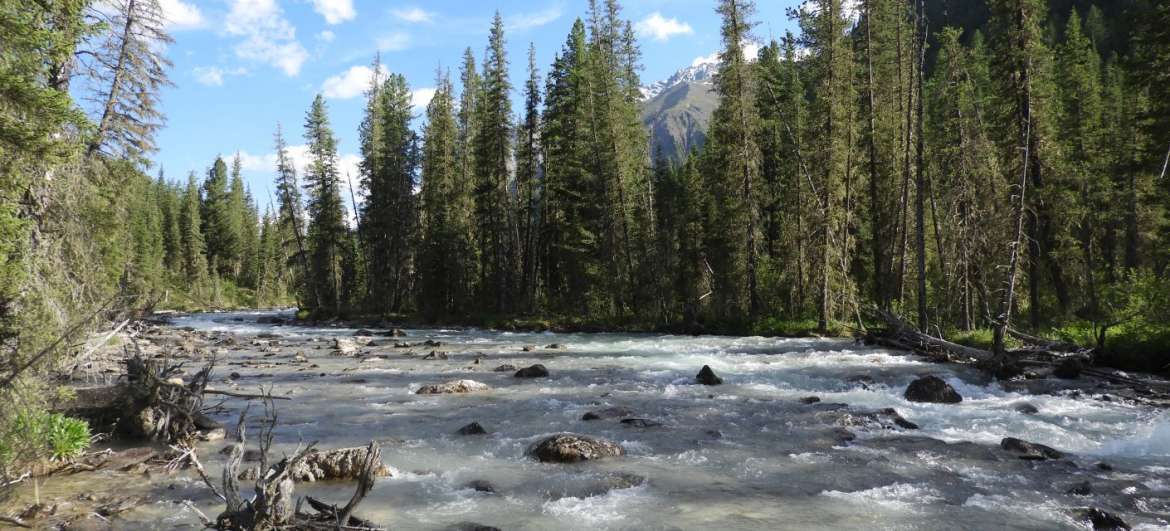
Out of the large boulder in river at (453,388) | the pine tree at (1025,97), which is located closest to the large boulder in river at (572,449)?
the large boulder in river at (453,388)

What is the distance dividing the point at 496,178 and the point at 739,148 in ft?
65.2

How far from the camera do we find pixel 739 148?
95.3ft

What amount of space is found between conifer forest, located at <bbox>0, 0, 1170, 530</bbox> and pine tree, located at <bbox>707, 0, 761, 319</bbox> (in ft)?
0.57

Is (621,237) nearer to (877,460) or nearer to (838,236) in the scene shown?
(838,236)

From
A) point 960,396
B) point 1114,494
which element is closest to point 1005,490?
point 1114,494

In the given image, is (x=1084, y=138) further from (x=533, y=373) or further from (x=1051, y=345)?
(x=533, y=373)

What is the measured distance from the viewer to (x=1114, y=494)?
25.8ft

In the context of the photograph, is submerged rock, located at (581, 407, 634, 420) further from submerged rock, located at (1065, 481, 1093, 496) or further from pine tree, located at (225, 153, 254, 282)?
pine tree, located at (225, 153, 254, 282)

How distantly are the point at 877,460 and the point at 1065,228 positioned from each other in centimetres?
2499

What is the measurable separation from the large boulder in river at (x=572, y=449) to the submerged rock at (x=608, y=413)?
2.26m

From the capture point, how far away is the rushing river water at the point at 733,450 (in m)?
7.43

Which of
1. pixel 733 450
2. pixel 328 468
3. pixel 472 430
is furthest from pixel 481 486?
pixel 733 450

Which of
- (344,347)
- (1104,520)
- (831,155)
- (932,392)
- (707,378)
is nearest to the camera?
(1104,520)

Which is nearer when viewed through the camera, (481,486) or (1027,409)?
(481,486)
